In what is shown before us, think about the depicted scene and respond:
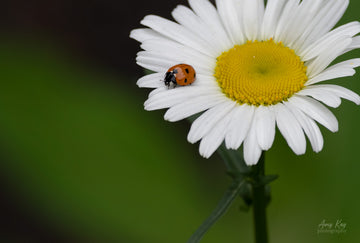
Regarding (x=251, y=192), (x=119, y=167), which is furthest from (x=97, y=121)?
(x=251, y=192)

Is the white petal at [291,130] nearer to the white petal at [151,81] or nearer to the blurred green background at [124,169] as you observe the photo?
the white petal at [151,81]

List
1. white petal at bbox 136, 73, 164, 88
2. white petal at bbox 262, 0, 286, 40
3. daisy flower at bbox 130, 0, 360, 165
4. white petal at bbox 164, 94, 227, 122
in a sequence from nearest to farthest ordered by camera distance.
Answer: daisy flower at bbox 130, 0, 360, 165 < white petal at bbox 164, 94, 227, 122 < white petal at bbox 136, 73, 164, 88 < white petal at bbox 262, 0, 286, 40

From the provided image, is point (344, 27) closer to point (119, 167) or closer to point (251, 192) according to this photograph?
point (251, 192)

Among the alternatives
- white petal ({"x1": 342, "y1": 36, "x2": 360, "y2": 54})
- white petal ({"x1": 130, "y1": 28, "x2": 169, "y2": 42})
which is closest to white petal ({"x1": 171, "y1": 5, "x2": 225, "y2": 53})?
white petal ({"x1": 130, "y1": 28, "x2": 169, "y2": 42})

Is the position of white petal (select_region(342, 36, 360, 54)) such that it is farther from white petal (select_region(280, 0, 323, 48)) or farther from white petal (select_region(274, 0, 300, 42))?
white petal (select_region(274, 0, 300, 42))

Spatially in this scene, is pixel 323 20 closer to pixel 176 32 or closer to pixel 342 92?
pixel 342 92

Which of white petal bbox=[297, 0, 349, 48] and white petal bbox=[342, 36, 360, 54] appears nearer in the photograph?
white petal bbox=[342, 36, 360, 54]
